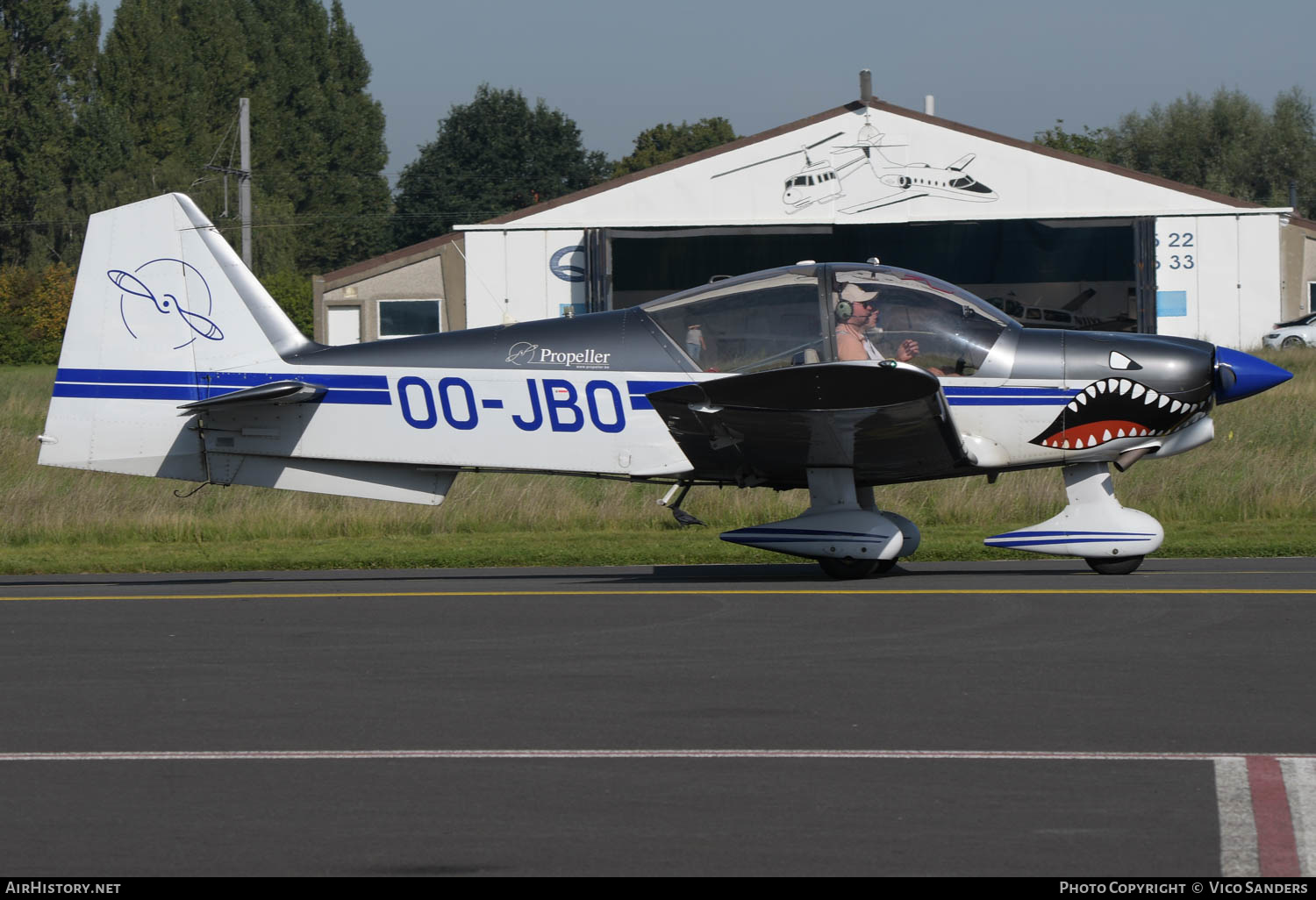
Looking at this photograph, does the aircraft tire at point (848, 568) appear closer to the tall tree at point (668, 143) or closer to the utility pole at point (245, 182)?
the utility pole at point (245, 182)

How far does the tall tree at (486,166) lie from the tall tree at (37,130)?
25835 mm

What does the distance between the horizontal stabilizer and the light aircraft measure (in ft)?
0.07

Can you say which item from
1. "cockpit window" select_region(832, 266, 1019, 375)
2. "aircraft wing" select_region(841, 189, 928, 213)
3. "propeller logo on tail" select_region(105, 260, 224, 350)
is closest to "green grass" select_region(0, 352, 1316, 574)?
"cockpit window" select_region(832, 266, 1019, 375)

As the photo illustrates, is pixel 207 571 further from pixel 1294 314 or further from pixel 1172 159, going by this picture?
pixel 1172 159

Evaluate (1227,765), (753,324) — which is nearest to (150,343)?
(753,324)

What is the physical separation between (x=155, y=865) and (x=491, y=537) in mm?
9848

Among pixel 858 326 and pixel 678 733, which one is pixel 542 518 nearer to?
pixel 858 326

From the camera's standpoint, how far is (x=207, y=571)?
40.8 ft

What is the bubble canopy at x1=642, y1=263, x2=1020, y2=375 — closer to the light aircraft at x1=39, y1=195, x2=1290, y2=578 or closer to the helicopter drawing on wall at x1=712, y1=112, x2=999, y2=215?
the light aircraft at x1=39, y1=195, x2=1290, y2=578

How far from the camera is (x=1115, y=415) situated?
9.77 meters

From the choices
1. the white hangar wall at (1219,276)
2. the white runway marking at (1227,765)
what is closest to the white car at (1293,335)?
the white hangar wall at (1219,276)

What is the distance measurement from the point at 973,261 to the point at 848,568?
39.8 metres

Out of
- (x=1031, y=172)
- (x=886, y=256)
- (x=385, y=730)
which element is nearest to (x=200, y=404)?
(x=385, y=730)

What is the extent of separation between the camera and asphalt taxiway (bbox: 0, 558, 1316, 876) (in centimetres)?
446
